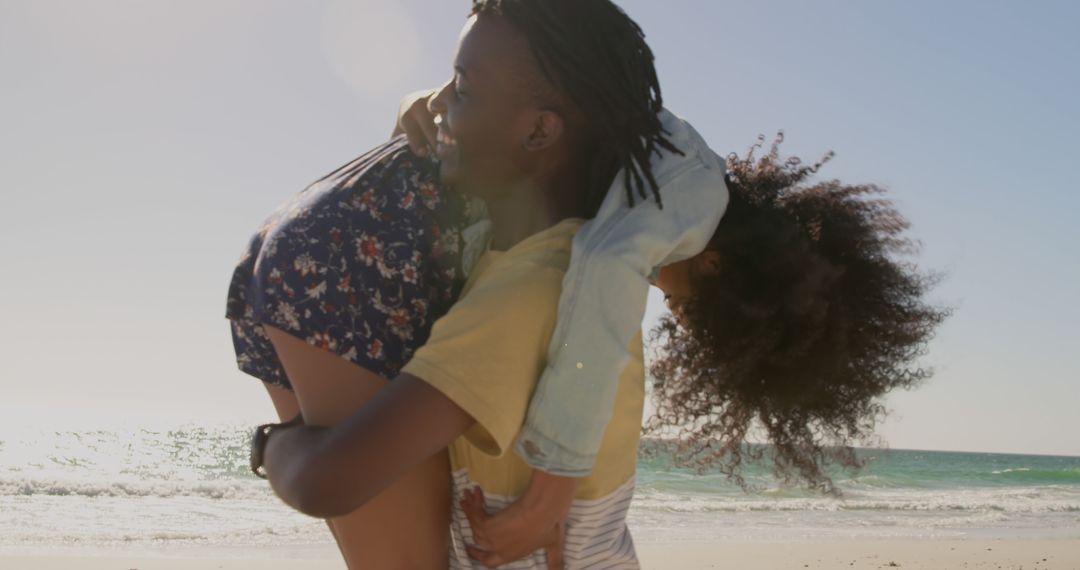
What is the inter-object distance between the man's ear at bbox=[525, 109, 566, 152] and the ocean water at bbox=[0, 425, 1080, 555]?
6942 mm

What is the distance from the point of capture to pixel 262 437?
65.1 inches

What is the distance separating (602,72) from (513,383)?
22.1 inches

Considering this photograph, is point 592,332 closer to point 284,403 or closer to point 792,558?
point 284,403

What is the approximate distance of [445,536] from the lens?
170cm

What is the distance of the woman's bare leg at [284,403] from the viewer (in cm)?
171

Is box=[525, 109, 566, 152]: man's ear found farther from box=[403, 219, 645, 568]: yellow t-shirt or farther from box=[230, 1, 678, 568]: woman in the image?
box=[403, 219, 645, 568]: yellow t-shirt

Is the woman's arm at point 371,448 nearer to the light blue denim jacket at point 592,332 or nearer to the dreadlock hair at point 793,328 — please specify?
Answer: the light blue denim jacket at point 592,332

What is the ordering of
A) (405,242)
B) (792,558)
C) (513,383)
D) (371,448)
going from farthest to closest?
(792,558) < (405,242) < (513,383) < (371,448)

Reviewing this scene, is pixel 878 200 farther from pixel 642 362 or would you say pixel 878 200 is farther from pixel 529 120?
pixel 529 120

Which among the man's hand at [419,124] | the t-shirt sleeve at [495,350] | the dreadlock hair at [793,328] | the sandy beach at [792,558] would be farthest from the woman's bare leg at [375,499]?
the sandy beach at [792,558]

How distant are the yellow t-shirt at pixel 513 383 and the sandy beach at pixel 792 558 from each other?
7.04m

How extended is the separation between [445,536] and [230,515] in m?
10.7

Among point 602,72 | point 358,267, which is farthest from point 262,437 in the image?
point 602,72

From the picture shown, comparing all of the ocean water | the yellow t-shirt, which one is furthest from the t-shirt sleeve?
the ocean water
